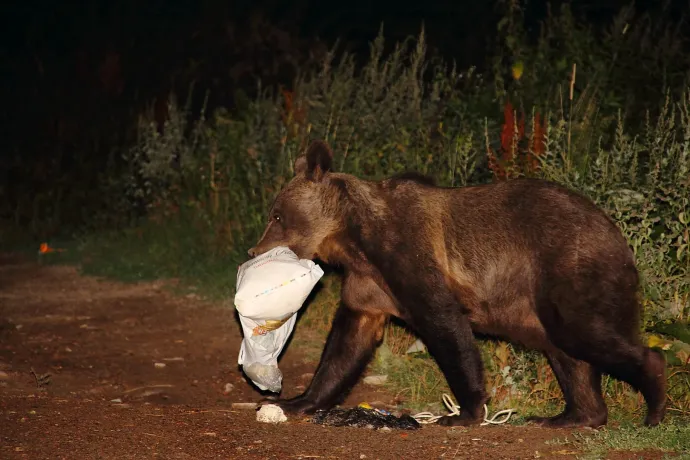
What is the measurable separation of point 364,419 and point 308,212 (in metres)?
1.55

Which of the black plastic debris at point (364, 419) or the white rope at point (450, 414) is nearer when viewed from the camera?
the black plastic debris at point (364, 419)

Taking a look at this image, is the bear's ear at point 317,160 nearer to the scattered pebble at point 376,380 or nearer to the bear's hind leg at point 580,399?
the scattered pebble at point 376,380

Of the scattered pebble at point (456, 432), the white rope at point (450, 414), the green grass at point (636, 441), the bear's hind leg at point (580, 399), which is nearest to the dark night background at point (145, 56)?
the white rope at point (450, 414)

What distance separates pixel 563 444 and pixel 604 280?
104cm

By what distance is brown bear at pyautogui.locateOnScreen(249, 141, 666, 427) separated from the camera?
611 centimetres

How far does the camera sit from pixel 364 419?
643cm

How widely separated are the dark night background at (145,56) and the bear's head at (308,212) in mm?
6831

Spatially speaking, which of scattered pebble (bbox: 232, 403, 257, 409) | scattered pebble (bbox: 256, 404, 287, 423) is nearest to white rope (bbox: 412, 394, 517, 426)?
scattered pebble (bbox: 256, 404, 287, 423)

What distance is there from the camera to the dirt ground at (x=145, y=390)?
5.55 meters

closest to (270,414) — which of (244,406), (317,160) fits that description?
(244,406)

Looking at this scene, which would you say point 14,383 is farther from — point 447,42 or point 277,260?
point 447,42

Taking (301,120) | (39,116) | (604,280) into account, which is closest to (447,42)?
(39,116)

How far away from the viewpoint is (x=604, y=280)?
606 centimetres

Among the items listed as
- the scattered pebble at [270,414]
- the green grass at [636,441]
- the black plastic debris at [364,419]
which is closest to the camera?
the green grass at [636,441]
